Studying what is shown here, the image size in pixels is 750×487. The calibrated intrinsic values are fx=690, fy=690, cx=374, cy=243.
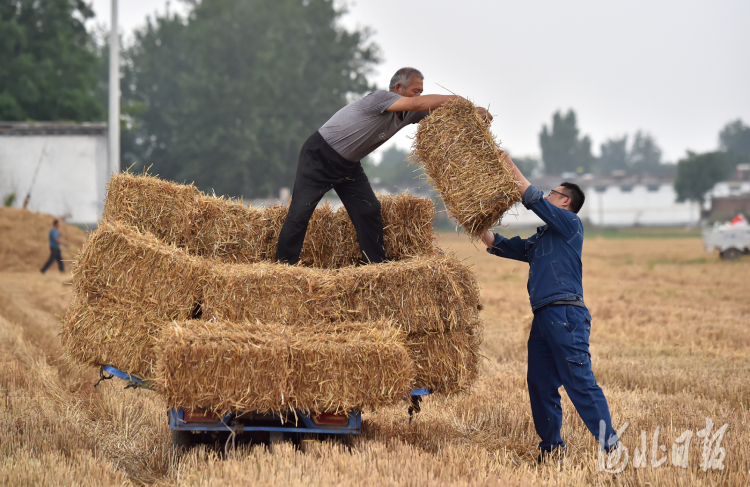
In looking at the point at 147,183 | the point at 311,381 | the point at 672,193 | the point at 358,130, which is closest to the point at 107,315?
the point at 147,183

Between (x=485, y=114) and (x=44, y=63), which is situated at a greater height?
(x=44, y=63)

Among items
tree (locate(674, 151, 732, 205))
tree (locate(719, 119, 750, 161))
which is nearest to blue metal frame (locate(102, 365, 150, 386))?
tree (locate(674, 151, 732, 205))

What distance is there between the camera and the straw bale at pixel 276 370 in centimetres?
407

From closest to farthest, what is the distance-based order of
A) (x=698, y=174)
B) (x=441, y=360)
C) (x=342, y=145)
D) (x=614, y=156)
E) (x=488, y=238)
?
1. (x=441, y=360)
2. (x=488, y=238)
3. (x=342, y=145)
4. (x=698, y=174)
5. (x=614, y=156)

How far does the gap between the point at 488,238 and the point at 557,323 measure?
2.82 feet

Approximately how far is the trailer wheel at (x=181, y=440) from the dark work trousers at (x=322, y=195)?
1455 mm

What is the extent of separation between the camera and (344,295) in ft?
15.2

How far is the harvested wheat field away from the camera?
4086 millimetres

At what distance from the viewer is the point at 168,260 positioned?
4641 millimetres

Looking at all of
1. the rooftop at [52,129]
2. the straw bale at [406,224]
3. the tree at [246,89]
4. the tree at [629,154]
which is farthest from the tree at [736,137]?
the straw bale at [406,224]

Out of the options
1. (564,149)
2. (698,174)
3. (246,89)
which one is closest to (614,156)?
(564,149)

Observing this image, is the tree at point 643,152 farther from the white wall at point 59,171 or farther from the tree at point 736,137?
the white wall at point 59,171

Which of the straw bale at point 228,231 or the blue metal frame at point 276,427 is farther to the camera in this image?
the straw bale at point 228,231

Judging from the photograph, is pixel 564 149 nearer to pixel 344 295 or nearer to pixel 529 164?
pixel 529 164
